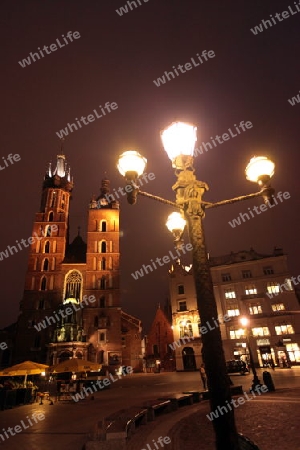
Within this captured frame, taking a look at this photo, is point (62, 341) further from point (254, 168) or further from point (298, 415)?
point (254, 168)

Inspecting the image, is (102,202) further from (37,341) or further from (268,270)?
(268,270)

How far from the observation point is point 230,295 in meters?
39.6

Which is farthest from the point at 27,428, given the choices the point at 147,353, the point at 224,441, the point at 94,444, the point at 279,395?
the point at 147,353

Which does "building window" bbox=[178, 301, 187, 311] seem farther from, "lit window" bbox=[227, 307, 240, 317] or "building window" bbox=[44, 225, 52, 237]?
"building window" bbox=[44, 225, 52, 237]

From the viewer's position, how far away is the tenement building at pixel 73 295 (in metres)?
41.9

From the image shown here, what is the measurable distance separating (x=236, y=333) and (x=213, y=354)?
3694 centimetres

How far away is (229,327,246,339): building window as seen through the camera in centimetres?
3663

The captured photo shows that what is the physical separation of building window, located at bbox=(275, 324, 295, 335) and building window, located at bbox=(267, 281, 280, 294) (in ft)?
14.0

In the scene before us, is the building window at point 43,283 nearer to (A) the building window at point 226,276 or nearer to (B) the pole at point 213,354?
(A) the building window at point 226,276

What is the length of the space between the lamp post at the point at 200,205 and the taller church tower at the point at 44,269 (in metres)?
44.0

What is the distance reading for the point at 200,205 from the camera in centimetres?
492

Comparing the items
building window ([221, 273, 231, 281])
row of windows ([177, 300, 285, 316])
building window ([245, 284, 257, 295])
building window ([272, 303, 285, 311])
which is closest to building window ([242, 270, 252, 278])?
building window ([245, 284, 257, 295])

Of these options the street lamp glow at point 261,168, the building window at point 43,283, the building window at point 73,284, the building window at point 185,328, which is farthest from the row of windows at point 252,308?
the street lamp glow at point 261,168

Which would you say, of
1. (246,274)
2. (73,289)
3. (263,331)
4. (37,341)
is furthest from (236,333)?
(37,341)
